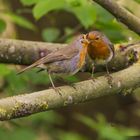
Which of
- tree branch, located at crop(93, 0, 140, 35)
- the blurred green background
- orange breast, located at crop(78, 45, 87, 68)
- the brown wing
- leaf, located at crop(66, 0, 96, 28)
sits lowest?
the blurred green background

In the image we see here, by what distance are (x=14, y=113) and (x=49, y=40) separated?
199cm

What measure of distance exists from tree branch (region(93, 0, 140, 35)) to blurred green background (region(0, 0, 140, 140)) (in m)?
0.11

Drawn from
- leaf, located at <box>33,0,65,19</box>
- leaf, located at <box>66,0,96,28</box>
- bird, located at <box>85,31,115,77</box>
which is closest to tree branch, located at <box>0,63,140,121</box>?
bird, located at <box>85,31,115,77</box>

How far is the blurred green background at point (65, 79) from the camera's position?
3637mm

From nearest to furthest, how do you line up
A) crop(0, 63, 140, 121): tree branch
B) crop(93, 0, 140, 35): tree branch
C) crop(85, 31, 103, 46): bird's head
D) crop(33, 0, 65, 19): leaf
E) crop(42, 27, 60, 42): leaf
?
crop(0, 63, 140, 121): tree branch, crop(93, 0, 140, 35): tree branch, crop(85, 31, 103, 46): bird's head, crop(33, 0, 65, 19): leaf, crop(42, 27, 60, 42): leaf

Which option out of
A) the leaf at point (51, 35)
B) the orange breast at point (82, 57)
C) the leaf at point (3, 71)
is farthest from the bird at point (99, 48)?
the leaf at point (51, 35)

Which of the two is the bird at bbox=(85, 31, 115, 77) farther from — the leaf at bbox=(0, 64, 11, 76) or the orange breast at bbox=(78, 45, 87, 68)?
the leaf at bbox=(0, 64, 11, 76)

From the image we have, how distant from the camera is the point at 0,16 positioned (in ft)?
13.8

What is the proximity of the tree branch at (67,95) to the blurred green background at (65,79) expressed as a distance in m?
0.22

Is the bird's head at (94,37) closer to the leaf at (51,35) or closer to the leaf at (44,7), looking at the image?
the leaf at (44,7)

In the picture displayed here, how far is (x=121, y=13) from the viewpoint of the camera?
3148 mm

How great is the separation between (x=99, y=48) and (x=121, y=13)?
36 cm

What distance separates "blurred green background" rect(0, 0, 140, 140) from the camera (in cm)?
364

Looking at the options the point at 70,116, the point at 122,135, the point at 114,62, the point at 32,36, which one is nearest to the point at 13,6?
the point at 32,36
